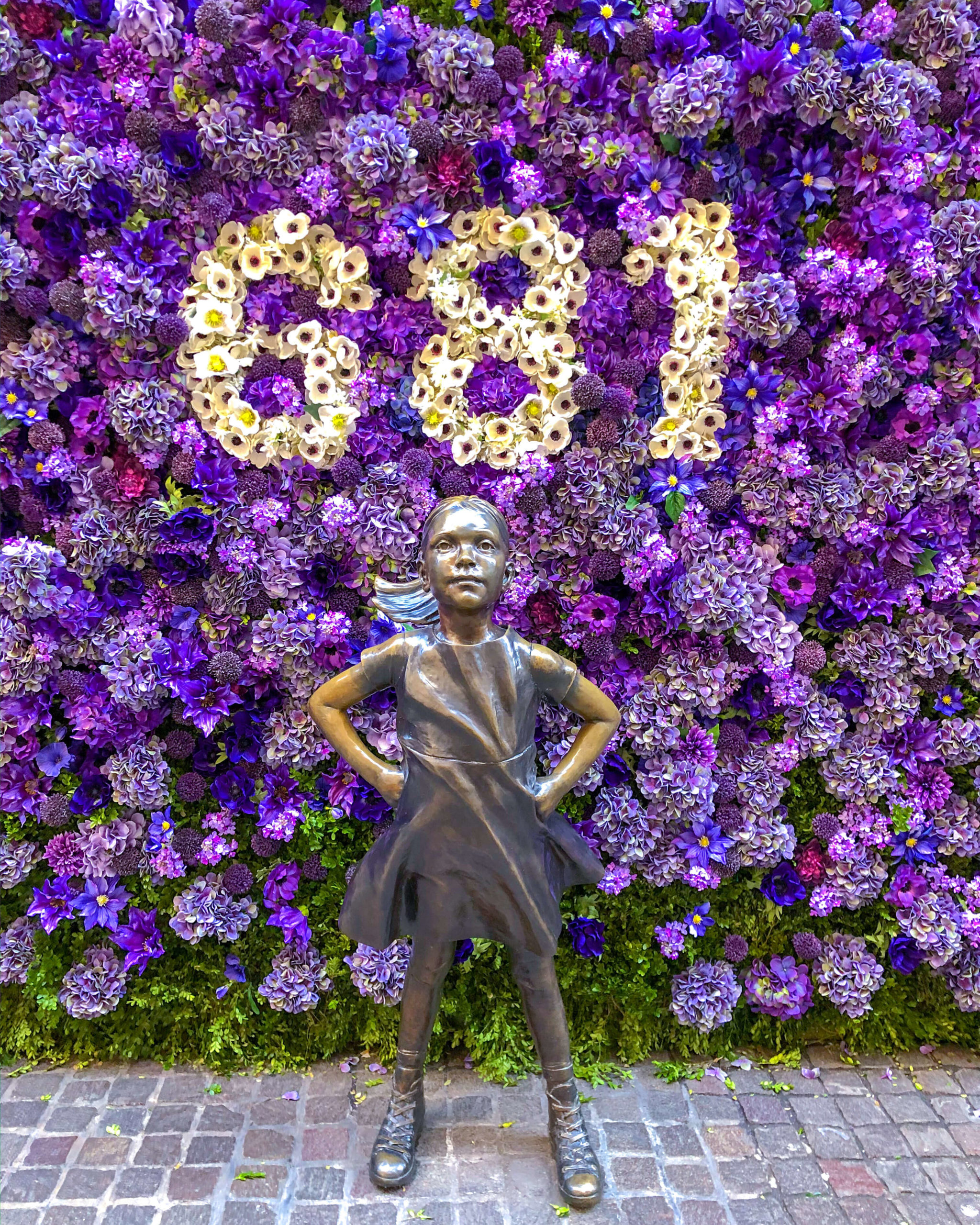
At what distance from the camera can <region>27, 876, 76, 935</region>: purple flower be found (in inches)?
140

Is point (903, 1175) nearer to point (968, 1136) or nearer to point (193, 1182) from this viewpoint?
point (968, 1136)

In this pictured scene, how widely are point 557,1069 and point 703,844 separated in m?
1.05

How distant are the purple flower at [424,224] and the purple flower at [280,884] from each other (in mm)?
2518

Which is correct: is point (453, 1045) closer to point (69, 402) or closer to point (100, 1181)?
point (100, 1181)

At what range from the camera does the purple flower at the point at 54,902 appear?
3.56 metres

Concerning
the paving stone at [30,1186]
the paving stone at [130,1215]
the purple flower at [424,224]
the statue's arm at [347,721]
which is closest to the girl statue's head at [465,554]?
the statue's arm at [347,721]

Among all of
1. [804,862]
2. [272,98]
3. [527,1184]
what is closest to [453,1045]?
[527,1184]

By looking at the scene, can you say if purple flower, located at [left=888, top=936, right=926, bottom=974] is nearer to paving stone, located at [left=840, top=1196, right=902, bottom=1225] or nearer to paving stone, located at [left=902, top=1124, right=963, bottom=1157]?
paving stone, located at [left=902, top=1124, right=963, bottom=1157]

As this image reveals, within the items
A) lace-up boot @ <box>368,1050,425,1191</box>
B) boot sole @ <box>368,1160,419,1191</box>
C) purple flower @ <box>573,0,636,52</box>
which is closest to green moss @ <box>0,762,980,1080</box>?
lace-up boot @ <box>368,1050,425,1191</box>

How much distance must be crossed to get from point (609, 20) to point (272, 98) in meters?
1.26

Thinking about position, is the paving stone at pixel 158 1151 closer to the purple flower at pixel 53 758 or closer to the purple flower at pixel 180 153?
the purple flower at pixel 53 758

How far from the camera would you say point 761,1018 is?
375 centimetres

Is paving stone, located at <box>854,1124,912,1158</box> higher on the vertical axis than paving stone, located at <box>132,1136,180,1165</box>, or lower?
higher

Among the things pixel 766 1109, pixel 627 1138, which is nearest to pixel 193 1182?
pixel 627 1138
